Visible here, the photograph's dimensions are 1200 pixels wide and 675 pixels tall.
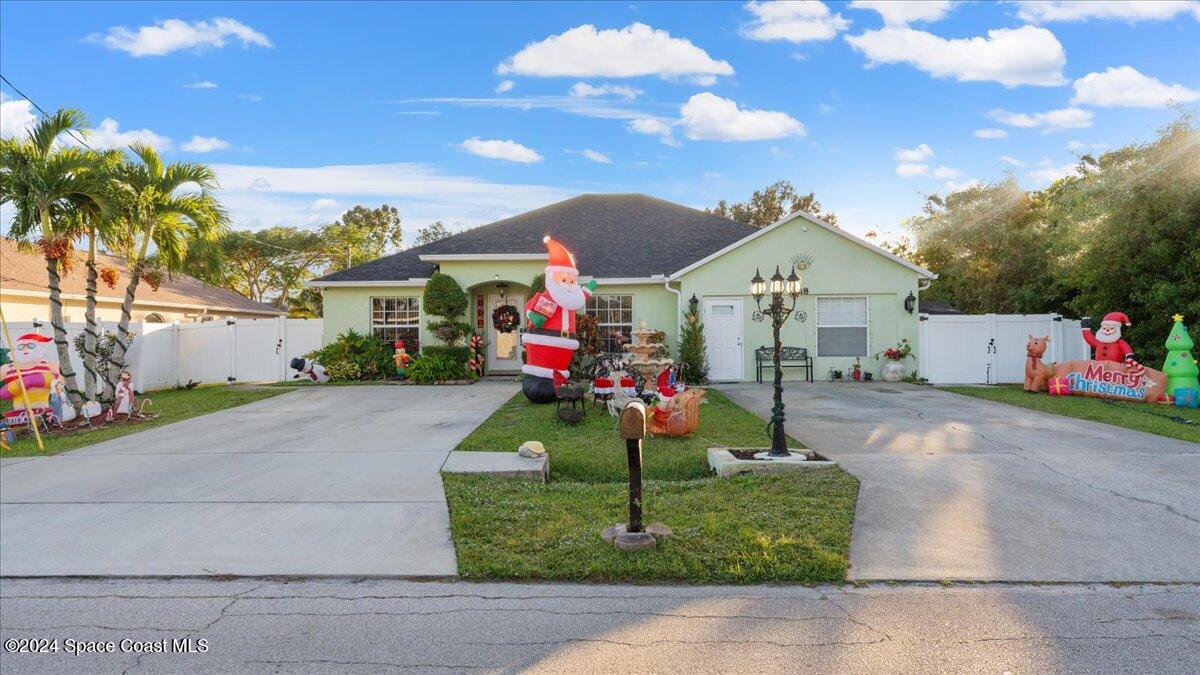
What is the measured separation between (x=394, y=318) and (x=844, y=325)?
488 inches

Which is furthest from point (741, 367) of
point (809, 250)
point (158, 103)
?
point (158, 103)

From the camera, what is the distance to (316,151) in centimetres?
1842

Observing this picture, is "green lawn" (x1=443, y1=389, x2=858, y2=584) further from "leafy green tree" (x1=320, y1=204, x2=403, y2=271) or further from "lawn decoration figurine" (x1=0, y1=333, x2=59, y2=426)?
"leafy green tree" (x1=320, y1=204, x2=403, y2=271)

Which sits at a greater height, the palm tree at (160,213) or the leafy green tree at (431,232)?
the leafy green tree at (431,232)

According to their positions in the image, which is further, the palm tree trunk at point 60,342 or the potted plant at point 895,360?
the potted plant at point 895,360

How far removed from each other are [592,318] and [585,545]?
38.2 ft

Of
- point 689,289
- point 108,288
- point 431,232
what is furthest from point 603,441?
point 431,232

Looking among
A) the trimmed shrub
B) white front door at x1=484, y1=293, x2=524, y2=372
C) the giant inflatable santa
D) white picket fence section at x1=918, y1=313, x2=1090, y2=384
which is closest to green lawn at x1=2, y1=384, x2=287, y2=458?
the trimmed shrub

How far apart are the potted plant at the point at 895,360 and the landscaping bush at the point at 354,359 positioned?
512 inches

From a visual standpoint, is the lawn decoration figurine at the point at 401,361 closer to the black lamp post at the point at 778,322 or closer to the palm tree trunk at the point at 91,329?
the palm tree trunk at the point at 91,329

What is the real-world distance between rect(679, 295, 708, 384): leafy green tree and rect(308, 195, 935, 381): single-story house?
0.25 m

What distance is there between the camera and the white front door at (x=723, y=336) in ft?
50.5

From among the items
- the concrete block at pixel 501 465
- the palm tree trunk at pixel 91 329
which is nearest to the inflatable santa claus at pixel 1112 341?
the concrete block at pixel 501 465

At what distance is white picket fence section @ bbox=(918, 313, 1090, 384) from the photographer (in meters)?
14.7
